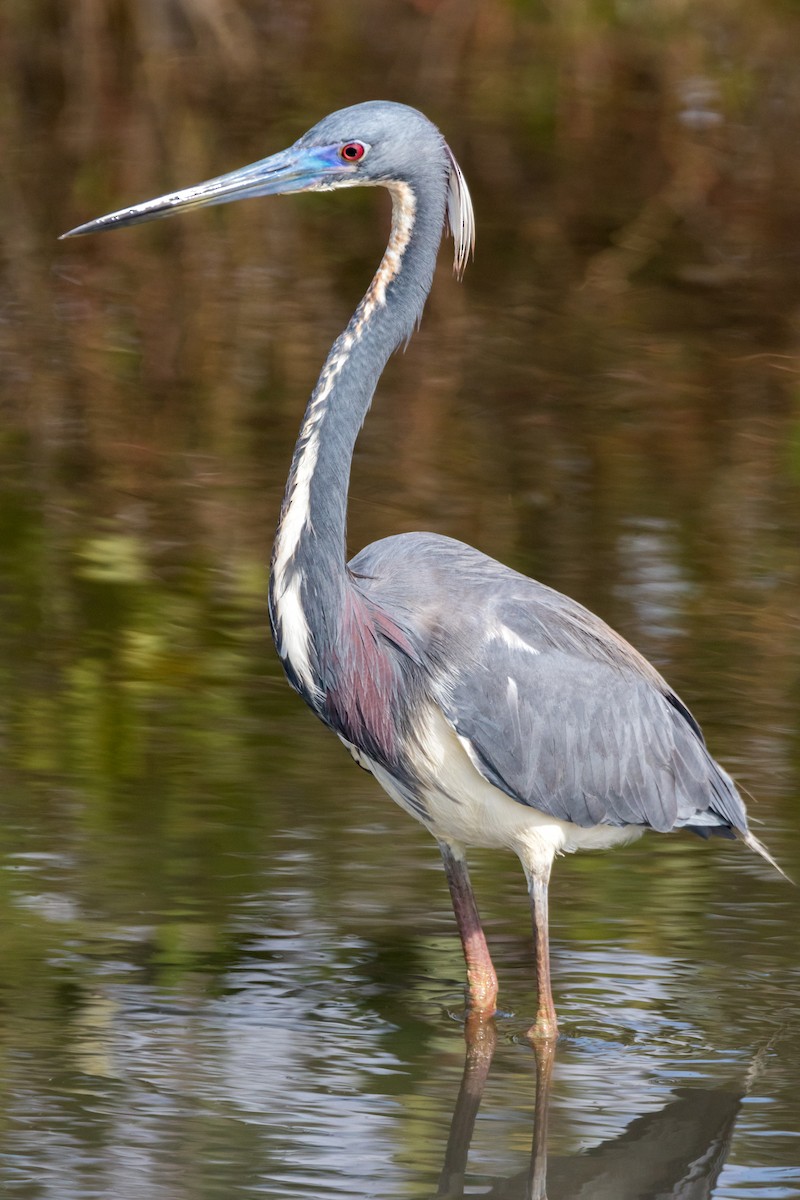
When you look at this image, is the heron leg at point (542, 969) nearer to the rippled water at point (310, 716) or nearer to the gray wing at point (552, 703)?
the rippled water at point (310, 716)

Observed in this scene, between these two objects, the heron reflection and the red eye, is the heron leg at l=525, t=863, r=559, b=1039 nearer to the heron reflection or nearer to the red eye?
the heron reflection

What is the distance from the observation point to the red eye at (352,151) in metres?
Answer: 5.50

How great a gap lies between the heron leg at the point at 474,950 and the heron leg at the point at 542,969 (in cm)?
16

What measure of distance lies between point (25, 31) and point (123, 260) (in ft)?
28.9

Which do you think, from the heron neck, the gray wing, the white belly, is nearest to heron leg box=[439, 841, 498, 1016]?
the white belly

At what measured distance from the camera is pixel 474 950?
566 centimetres

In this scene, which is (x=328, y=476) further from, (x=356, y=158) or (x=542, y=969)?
(x=542, y=969)

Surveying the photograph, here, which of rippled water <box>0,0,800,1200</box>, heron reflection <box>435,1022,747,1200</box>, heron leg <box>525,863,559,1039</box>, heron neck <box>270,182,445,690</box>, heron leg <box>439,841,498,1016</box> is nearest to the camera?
heron reflection <box>435,1022,747,1200</box>

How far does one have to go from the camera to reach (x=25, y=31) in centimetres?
2266

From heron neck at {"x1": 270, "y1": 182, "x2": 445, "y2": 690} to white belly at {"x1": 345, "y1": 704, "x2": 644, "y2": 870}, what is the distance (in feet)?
1.20

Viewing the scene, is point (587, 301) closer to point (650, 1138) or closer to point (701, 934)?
point (701, 934)

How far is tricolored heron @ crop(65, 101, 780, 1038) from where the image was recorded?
17.6 feet

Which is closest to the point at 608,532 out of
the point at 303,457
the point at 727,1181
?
the point at 303,457

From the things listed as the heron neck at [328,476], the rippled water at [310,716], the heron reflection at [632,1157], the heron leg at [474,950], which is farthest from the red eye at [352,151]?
the heron reflection at [632,1157]
